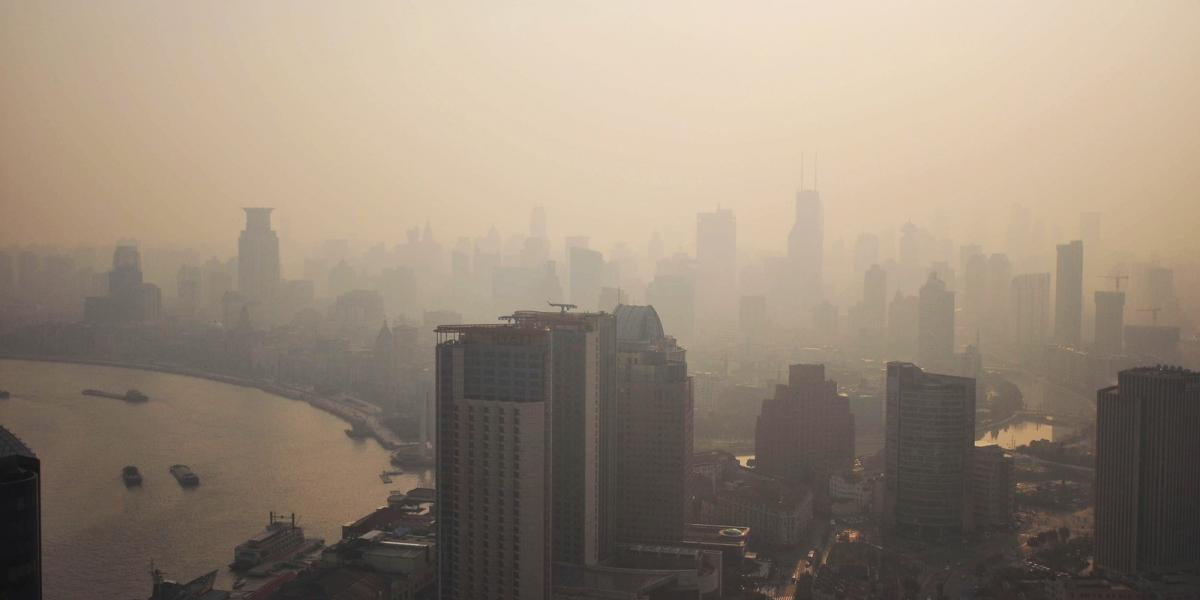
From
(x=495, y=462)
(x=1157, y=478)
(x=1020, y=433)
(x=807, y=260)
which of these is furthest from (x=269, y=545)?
(x=807, y=260)

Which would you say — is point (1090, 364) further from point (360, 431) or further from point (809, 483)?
point (360, 431)

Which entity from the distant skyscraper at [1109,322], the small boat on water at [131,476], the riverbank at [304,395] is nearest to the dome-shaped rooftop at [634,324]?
the small boat on water at [131,476]

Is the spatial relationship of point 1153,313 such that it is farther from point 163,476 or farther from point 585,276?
point 585,276

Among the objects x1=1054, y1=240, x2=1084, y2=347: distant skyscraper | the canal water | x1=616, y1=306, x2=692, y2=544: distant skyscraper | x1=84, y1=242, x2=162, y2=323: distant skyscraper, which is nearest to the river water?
x1=84, y1=242, x2=162, y2=323: distant skyscraper

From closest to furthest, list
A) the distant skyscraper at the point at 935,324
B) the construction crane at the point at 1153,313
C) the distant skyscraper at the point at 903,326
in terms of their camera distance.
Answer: the construction crane at the point at 1153,313 → the distant skyscraper at the point at 935,324 → the distant skyscraper at the point at 903,326

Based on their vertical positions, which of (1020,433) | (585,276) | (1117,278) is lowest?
(1020,433)

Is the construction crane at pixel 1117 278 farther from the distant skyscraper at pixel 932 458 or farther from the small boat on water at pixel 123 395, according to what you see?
the small boat on water at pixel 123 395
